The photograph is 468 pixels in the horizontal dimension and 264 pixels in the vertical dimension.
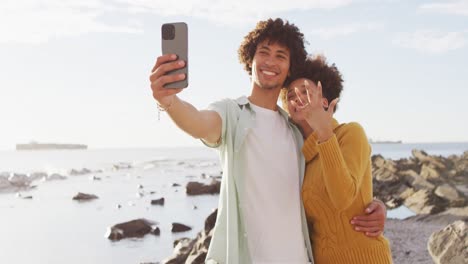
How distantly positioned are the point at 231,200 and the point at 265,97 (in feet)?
1.97

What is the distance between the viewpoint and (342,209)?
284 cm

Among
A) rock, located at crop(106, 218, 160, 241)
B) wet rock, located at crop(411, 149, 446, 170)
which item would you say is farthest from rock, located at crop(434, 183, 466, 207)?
wet rock, located at crop(411, 149, 446, 170)

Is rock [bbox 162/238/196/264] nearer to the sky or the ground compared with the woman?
nearer to the ground

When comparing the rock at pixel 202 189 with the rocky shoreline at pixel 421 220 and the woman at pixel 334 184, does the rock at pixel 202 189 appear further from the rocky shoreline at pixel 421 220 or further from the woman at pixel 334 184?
the woman at pixel 334 184

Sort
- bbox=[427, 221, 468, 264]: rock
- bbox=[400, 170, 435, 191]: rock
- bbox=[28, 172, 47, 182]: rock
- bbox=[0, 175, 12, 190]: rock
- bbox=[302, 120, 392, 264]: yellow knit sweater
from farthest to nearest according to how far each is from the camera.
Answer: bbox=[28, 172, 47, 182]: rock → bbox=[0, 175, 12, 190]: rock → bbox=[400, 170, 435, 191]: rock → bbox=[427, 221, 468, 264]: rock → bbox=[302, 120, 392, 264]: yellow knit sweater

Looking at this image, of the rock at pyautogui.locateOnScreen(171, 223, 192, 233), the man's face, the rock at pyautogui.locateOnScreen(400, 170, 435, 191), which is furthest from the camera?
the rock at pyautogui.locateOnScreen(400, 170, 435, 191)

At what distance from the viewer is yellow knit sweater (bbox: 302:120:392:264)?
115 inches

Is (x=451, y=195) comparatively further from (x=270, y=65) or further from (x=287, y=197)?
(x=287, y=197)

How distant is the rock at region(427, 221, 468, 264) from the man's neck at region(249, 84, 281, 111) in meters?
4.19

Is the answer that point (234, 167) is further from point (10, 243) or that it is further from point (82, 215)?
point (82, 215)

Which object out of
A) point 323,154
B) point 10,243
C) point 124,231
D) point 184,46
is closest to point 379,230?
point 323,154

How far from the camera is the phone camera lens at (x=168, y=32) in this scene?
2541mm

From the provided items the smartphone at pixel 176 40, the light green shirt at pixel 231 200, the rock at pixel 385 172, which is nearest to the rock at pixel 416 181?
the rock at pixel 385 172

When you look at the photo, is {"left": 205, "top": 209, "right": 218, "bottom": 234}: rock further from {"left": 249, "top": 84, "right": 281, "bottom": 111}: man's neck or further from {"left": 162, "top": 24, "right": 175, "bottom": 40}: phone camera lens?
{"left": 162, "top": 24, "right": 175, "bottom": 40}: phone camera lens
